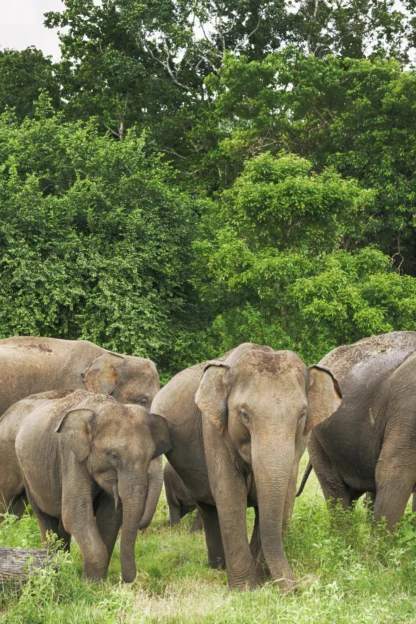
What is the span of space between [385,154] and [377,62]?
2684 mm

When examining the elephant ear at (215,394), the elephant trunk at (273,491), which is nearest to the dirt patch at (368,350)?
the elephant ear at (215,394)

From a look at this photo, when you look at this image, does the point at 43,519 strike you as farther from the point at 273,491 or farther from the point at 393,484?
the point at 393,484

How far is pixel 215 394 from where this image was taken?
21.7 ft

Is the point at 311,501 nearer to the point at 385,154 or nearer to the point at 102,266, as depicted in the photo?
the point at 102,266

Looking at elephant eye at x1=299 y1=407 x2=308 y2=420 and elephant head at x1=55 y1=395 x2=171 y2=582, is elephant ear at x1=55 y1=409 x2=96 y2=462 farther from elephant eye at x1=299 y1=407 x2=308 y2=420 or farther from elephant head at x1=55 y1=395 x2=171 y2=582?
elephant eye at x1=299 y1=407 x2=308 y2=420

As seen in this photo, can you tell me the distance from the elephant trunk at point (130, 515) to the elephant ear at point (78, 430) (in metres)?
0.37

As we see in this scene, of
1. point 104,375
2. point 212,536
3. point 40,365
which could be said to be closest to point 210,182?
point 40,365

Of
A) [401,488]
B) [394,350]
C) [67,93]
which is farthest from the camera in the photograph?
[67,93]

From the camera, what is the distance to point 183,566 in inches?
300

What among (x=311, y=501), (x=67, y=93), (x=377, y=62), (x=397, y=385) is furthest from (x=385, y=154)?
(x=397, y=385)

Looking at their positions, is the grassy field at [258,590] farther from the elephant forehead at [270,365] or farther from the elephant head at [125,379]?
the elephant head at [125,379]

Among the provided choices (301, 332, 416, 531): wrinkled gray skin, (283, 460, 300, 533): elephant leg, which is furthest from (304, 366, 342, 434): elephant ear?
(301, 332, 416, 531): wrinkled gray skin

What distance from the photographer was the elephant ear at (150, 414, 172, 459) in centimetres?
730

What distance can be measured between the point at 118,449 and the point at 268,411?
45.5 inches
